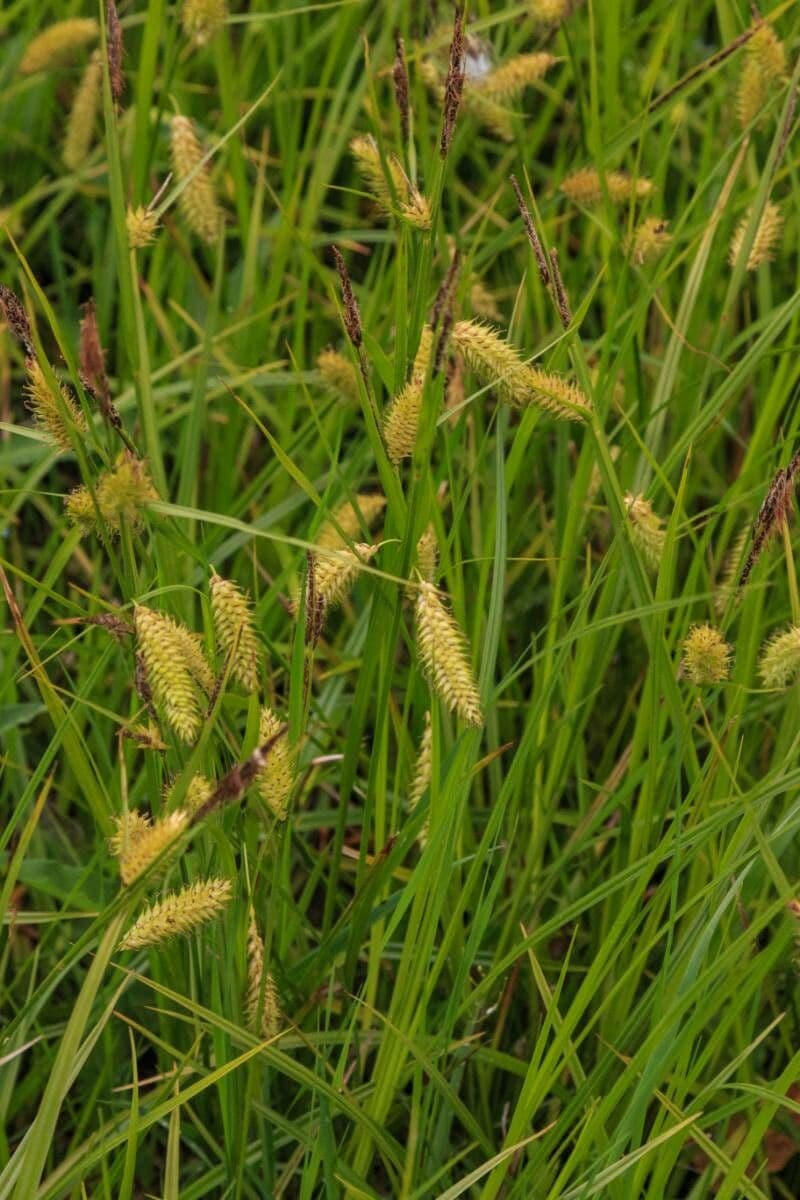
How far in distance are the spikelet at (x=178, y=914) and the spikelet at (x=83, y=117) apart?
186cm

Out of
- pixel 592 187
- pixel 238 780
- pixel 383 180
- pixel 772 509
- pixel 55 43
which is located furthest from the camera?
pixel 55 43

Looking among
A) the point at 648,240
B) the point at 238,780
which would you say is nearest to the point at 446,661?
the point at 238,780

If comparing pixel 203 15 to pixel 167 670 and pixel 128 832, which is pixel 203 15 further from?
pixel 128 832

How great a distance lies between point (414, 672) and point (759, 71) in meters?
1.00

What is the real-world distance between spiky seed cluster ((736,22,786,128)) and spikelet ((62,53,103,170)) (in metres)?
1.22

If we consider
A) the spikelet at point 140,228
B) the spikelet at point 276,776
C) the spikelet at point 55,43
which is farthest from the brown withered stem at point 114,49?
the spikelet at point 55,43

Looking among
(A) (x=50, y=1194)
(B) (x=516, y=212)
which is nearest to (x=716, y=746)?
(A) (x=50, y=1194)

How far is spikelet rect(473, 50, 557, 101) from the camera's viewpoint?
218 cm

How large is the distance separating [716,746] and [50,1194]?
86 cm

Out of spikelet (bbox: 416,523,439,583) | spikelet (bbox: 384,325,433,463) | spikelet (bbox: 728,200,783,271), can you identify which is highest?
spikelet (bbox: 384,325,433,463)

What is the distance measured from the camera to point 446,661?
1.41 m

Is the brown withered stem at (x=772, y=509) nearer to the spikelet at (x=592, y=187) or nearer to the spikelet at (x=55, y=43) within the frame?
the spikelet at (x=592, y=187)

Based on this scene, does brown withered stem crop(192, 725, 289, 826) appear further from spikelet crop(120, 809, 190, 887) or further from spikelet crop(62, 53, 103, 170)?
spikelet crop(62, 53, 103, 170)

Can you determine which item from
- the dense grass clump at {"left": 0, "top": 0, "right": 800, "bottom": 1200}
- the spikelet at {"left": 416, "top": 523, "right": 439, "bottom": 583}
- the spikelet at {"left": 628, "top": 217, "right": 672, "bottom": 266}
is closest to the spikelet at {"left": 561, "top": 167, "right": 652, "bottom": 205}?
the dense grass clump at {"left": 0, "top": 0, "right": 800, "bottom": 1200}
